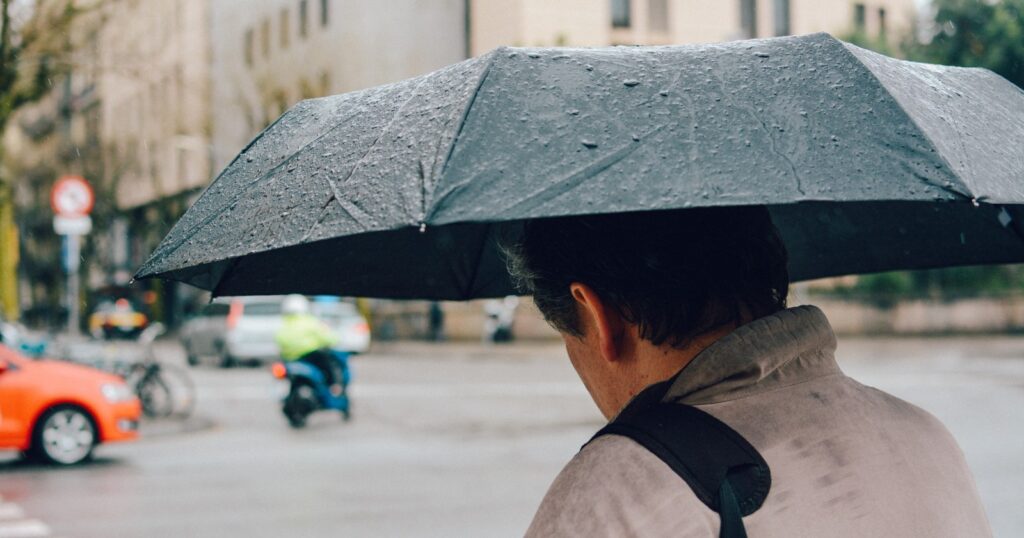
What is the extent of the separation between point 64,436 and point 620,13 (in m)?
27.8

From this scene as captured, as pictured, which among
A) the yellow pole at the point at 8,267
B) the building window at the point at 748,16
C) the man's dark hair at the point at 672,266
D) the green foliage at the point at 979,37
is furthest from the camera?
the yellow pole at the point at 8,267

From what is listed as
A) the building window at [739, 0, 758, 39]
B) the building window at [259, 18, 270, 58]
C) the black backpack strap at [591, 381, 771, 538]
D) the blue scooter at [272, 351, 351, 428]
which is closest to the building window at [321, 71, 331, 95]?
the building window at [259, 18, 270, 58]

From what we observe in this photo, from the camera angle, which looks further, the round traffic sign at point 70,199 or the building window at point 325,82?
the building window at point 325,82

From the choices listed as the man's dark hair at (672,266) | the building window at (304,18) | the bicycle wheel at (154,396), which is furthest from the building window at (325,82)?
the man's dark hair at (672,266)

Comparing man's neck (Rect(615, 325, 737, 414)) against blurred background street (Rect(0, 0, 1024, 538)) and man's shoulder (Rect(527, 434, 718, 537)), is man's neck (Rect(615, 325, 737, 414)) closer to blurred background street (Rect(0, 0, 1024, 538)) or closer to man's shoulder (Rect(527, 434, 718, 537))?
man's shoulder (Rect(527, 434, 718, 537))

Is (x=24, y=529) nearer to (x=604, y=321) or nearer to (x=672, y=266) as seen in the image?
(x=604, y=321)

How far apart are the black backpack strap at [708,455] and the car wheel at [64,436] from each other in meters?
10.6

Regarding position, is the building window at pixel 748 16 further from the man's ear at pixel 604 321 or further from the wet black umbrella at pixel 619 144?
the man's ear at pixel 604 321

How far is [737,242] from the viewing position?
1680 mm

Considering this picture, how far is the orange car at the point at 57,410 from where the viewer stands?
11.0 metres

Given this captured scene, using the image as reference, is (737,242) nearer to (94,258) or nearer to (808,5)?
(808,5)

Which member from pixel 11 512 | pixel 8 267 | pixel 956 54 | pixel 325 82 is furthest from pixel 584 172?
pixel 8 267

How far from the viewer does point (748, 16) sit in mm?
35312

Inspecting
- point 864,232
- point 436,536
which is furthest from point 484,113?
point 436,536
